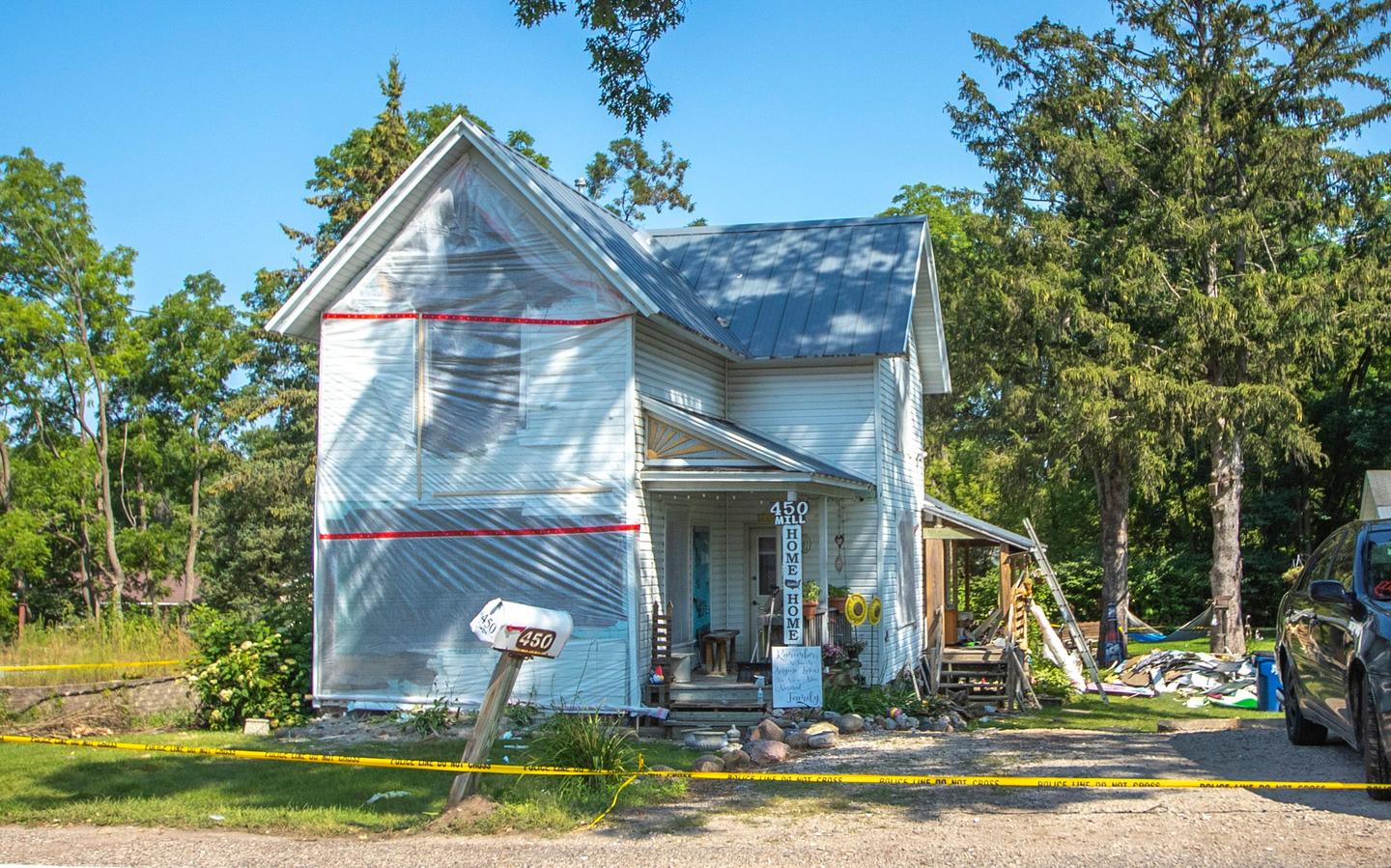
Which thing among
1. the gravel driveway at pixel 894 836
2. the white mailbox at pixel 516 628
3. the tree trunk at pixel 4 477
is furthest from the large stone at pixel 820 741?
the tree trunk at pixel 4 477

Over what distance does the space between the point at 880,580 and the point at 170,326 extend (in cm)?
3465

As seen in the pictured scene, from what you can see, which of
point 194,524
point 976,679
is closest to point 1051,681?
point 976,679

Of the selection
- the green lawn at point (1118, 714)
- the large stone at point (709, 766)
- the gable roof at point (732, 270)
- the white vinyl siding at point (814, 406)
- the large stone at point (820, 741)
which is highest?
the gable roof at point (732, 270)

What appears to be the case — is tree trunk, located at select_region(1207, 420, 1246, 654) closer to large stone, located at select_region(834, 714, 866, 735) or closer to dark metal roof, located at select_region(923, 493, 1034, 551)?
dark metal roof, located at select_region(923, 493, 1034, 551)

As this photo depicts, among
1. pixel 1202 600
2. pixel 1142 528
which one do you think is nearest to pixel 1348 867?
pixel 1202 600

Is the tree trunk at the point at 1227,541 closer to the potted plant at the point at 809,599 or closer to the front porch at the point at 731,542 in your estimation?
the front porch at the point at 731,542

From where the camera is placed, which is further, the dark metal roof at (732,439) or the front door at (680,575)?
the front door at (680,575)

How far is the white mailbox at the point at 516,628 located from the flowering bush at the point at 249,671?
28.8ft

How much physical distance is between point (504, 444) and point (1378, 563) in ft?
32.8

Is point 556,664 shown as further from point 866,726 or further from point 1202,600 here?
point 1202,600

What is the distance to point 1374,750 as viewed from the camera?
8047mm

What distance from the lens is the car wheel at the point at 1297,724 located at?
10.6 meters

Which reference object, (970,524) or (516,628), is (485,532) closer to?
(516,628)

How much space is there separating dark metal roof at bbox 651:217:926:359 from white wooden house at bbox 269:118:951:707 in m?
0.50
